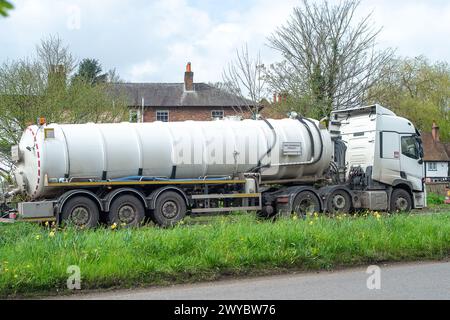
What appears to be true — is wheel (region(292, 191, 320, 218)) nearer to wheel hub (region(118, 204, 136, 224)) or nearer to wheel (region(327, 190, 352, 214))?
wheel (region(327, 190, 352, 214))

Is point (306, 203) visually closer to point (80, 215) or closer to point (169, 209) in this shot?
point (169, 209)

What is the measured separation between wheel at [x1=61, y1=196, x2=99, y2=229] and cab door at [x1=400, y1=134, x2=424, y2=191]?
10.1 meters

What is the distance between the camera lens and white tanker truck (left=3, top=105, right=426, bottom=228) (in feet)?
48.6

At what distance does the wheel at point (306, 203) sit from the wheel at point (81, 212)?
562cm

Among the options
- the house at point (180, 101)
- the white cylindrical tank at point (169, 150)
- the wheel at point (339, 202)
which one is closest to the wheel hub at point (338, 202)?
the wheel at point (339, 202)

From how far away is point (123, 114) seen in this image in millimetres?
27156

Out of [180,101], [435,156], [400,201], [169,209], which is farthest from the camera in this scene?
[435,156]

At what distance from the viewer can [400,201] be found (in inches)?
766

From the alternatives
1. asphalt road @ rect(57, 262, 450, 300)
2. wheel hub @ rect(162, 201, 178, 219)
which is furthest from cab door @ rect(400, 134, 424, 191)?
asphalt road @ rect(57, 262, 450, 300)

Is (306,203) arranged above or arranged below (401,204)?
above

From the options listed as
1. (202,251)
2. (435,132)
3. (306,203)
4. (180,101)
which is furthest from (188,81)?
(202,251)

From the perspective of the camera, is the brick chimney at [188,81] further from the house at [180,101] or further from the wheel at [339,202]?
the wheel at [339,202]

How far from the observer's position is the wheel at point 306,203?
17.1 meters

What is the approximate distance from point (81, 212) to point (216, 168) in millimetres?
3894
